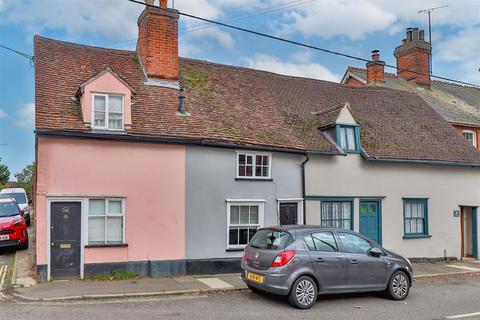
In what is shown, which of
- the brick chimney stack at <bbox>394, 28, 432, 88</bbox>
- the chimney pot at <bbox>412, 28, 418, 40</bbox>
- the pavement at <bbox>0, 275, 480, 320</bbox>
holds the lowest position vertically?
the pavement at <bbox>0, 275, 480, 320</bbox>

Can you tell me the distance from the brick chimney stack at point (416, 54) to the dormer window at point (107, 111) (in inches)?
776

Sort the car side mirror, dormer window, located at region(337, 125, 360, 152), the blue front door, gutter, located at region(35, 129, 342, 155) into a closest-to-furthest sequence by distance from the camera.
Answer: the car side mirror → gutter, located at region(35, 129, 342, 155) → dormer window, located at region(337, 125, 360, 152) → the blue front door

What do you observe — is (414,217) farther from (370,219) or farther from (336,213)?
(336,213)

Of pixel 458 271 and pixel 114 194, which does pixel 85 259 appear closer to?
pixel 114 194

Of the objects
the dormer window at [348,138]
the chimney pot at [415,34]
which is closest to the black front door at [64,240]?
the dormer window at [348,138]

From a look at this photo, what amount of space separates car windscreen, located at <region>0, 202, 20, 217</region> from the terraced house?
5062mm

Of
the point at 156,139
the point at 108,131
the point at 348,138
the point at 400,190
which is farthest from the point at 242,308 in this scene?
the point at 400,190

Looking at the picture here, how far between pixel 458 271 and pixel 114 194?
39.2 feet

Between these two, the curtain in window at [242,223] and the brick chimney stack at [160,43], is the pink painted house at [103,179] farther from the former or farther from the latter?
the curtain in window at [242,223]

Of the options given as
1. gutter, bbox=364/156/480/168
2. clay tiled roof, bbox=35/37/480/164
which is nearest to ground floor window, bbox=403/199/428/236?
gutter, bbox=364/156/480/168

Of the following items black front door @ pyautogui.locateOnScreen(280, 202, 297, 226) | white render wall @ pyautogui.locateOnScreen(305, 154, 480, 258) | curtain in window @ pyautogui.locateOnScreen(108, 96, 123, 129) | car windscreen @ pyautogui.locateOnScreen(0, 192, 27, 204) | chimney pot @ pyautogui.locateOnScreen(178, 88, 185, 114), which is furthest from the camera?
car windscreen @ pyautogui.locateOnScreen(0, 192, 27, 204)

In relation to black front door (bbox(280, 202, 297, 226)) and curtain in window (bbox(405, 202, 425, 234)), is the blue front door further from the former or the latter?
black front door (bbox(280, 202, 297, 226))

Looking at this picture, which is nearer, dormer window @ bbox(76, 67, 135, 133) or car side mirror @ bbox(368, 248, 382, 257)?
car side mirror @ bbox(368, 248, 382, 257)

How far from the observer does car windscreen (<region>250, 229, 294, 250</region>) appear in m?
10.0
